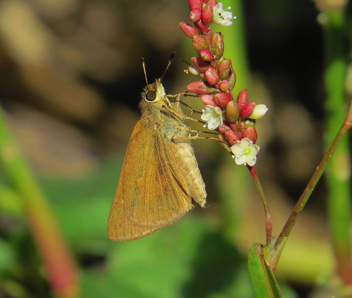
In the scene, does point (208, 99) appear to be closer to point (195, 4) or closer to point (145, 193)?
point (195, 4)

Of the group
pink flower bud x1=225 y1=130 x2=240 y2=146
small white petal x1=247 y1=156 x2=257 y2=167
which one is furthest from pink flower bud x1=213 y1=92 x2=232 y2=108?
small white petal x1=247 y1=156 x2=257 y2=167

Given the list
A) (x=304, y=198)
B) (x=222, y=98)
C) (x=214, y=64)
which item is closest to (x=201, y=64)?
(x=214, y=64)

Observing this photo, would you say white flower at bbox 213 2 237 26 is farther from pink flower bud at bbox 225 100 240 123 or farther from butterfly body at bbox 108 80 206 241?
butterfly body at bbox 108 80 206 241

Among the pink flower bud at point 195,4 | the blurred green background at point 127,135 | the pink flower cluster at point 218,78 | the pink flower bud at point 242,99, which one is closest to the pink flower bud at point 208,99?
the pink flower cluster at point 218,78

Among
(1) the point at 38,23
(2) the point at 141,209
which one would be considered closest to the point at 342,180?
(2) the point at 141,209

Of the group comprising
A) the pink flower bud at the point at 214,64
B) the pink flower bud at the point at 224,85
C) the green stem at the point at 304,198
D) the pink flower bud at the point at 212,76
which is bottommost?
the green stem at the point at 304,198

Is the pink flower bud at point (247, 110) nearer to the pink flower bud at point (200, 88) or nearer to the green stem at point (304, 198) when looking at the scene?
→ the pink flower bud at point (200, 88)
